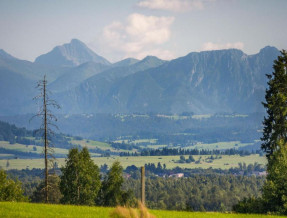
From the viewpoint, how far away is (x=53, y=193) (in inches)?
Answer: 3969

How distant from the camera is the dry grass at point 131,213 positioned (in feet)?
71.4

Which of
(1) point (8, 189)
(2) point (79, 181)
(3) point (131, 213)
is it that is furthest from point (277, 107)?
(3) point (131, 213)

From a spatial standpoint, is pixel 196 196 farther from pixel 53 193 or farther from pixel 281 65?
pixel 281 65

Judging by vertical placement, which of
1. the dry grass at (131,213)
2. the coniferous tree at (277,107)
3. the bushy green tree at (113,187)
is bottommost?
the bushy green tree at (113,187)

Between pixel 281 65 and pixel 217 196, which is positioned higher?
pixel 281 65

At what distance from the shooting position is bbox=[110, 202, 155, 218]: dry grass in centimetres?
2177

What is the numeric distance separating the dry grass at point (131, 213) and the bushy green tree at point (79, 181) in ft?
194

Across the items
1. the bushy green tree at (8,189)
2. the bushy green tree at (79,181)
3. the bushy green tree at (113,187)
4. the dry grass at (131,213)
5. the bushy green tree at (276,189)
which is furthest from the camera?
the bushy green tree at (113,187)

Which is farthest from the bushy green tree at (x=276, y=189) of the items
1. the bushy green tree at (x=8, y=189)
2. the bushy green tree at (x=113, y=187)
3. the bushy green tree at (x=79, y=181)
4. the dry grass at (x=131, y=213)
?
the bushy green tree at (x=113, y=187)

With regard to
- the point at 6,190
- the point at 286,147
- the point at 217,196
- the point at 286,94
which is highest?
the point at 286,94

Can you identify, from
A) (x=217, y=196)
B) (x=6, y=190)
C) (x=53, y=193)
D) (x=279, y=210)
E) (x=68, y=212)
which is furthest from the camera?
(x=217, y=196)

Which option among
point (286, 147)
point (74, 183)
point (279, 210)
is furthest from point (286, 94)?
point (74, 183)

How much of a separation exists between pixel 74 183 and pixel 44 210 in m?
48.2

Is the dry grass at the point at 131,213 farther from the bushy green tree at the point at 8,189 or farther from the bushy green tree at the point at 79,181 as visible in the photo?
the bushy green tree at the point at 79,181
